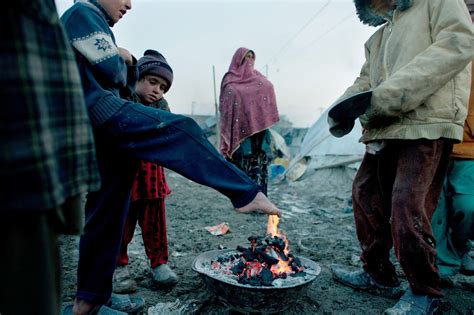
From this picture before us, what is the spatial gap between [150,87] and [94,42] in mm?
992

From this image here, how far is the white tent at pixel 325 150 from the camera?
339 inches

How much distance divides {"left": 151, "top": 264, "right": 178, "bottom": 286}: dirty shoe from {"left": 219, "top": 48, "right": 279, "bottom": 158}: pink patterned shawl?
2.85 metres

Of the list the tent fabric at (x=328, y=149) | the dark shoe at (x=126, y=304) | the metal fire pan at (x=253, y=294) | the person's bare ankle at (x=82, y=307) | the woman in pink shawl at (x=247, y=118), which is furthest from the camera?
the tent fabric at (x=328, y=149)

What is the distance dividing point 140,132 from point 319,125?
978 centimetres

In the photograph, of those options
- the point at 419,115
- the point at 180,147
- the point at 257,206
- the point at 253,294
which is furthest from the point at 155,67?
the point at 419,115

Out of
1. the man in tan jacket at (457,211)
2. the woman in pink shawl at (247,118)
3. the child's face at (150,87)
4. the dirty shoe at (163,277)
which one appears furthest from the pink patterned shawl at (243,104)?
the man in tan jacket at (457,211)

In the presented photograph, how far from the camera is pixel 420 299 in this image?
2.12 metres

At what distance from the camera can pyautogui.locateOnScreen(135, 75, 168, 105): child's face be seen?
2.59m

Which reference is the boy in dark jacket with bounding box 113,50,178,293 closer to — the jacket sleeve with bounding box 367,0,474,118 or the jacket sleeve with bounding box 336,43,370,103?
the jacket sleeve with bounding box 336,43,370,103

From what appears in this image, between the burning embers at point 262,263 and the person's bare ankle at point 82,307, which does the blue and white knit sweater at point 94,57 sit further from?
the burning embers at point 262,263

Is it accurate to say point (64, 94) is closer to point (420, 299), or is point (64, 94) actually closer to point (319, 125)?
point (420, 299)

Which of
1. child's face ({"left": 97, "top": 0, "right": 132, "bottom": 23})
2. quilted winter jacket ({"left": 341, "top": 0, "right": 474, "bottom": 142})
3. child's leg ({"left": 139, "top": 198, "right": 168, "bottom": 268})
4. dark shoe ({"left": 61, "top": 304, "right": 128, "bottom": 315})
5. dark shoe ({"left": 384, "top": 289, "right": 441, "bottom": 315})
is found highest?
child's face ({"left": 97, "top": 0, "right": 132, "bottom": 23})

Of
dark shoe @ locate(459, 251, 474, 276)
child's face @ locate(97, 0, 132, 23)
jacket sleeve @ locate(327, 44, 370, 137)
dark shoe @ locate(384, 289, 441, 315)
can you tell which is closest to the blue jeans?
child's face @ locate(97, 0, 132, 23)

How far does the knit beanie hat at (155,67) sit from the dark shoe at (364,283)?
2.16 m
